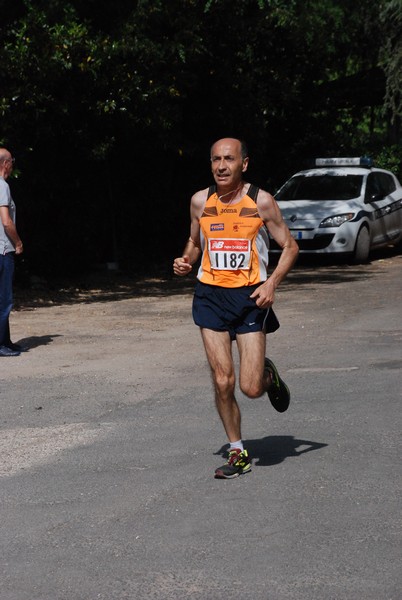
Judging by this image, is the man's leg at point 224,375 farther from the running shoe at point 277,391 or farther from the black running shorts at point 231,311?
the running shoe at point 277,391

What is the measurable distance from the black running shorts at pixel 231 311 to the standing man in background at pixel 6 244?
4.79m

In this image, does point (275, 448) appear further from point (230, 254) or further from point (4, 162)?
point (4, 162)

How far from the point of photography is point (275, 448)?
7293mm

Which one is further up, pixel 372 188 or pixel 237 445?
pixel 372 188

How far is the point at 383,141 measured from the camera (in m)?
32.3

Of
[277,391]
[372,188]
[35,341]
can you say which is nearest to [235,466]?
[277,391]

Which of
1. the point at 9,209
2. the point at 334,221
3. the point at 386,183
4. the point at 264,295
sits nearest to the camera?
the point at 264,295

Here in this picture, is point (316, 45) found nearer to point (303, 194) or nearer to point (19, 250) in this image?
point (303, 194)

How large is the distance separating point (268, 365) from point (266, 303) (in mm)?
578

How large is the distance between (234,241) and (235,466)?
1.22m

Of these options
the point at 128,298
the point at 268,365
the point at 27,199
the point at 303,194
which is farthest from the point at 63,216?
the point at 268,365

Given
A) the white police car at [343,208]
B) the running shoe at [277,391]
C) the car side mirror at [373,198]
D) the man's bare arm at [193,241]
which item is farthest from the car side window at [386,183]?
the man's bare arm at [193,241]

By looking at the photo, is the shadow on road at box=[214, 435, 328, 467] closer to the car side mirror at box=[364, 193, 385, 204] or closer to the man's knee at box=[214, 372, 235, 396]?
the man's knee at box=[214, 372, 235, 396]

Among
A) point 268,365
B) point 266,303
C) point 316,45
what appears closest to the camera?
point 266,303
